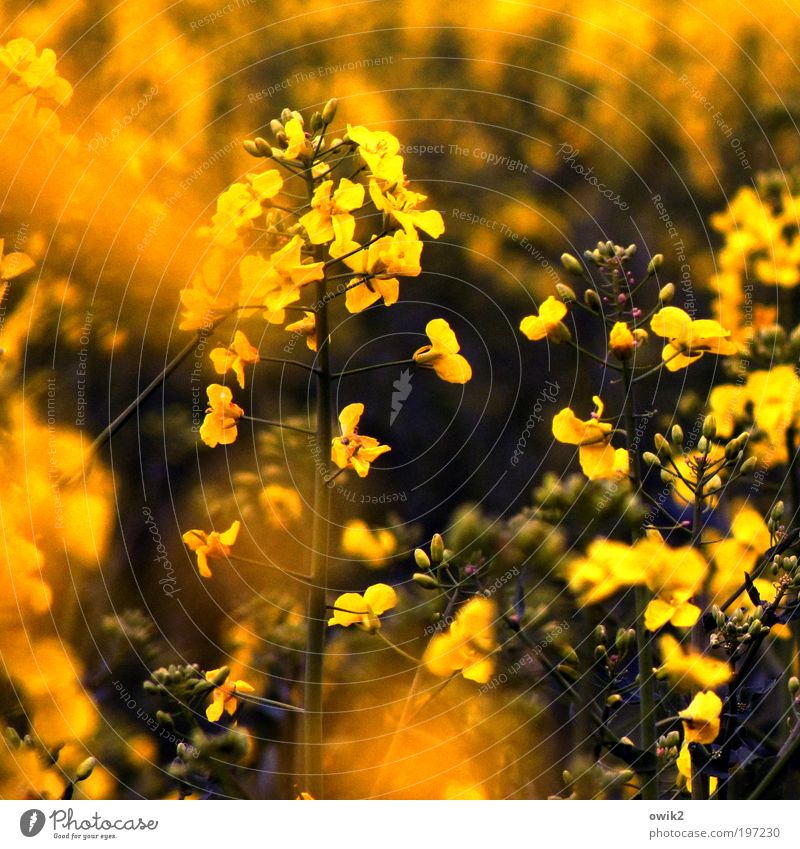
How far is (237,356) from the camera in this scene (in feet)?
2.64

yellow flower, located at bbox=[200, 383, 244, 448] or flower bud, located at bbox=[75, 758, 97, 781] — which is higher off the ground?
yellow flower, located at bbox=[200, 383, 244, 448]

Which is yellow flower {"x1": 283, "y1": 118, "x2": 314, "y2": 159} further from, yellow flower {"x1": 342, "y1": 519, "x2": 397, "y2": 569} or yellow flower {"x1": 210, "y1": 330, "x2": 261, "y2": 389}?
yellow flower {"x1": 342, "y1": 519, "x2": 397, "y2": 569}

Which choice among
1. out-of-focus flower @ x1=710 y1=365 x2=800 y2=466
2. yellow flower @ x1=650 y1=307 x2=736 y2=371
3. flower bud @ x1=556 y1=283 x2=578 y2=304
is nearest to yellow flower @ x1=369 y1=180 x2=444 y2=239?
flower bud @ x1=556 y1=283 x2=578 y2=304

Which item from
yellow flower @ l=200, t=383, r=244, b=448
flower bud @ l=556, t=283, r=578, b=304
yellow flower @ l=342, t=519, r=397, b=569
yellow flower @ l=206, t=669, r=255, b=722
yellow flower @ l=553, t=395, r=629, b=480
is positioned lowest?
yellow flower @ l=206, t=669, r=255, b=722

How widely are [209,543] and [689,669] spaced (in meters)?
0.39

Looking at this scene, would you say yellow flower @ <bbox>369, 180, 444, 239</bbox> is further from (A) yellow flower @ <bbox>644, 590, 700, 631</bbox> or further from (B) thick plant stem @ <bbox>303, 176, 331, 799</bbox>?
(A) yellow flower @ <bbox>644, 590, 700, 631</bbox>

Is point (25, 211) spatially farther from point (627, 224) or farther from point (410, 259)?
point (627, 224)

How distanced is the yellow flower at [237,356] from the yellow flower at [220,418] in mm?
17

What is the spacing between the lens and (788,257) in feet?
3.07

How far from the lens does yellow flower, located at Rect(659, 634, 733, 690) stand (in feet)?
2.58

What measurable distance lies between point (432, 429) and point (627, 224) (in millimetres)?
271

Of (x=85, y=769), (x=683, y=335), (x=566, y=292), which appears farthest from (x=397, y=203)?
(x=85, y=769)

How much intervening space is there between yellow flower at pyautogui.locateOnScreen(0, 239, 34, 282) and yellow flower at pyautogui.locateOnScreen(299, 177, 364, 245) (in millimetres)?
285

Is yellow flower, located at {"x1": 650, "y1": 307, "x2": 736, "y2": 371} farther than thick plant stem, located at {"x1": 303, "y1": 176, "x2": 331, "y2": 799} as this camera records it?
Yes
